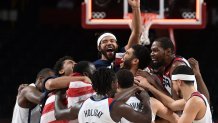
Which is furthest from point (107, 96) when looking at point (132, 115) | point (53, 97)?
point (53, 97)

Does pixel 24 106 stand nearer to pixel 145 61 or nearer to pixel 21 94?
pixel 21 94

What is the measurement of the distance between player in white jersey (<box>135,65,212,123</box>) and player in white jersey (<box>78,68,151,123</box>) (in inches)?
11.7

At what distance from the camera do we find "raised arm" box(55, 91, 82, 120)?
470 centimetres

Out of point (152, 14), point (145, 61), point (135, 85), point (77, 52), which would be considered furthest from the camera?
point (77, 52)

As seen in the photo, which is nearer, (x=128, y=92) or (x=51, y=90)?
(x=128, y=92)

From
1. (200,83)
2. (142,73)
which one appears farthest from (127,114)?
(200,83)

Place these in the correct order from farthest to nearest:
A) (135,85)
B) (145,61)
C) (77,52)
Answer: (77,52), (145,61), (135,85)

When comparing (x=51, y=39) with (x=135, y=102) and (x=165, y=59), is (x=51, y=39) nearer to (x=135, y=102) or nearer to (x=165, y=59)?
(x=165, y=59)

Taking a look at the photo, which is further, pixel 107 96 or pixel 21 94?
pixel 21 94

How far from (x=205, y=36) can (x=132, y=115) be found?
11890 mm

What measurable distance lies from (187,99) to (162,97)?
250 mm

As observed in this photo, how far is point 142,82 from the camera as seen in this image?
4914 millimetres

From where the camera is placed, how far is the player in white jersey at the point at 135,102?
15.0ft

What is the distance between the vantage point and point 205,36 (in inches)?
629
